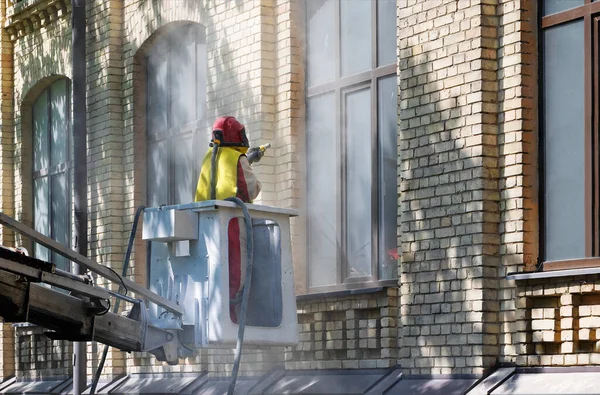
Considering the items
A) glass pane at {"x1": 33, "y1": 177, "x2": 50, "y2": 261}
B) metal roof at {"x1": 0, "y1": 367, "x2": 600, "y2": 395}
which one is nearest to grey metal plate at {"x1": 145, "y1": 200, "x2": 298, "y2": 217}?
metal roof at {"x1": 0, "y1": 367, "x2": 600, "y2": 395}

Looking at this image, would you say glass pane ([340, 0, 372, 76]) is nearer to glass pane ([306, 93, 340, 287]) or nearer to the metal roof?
glass pane ([306, 93, 340, 287])

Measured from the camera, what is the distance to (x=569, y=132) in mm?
9734

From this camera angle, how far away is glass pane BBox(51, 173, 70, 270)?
17766 millimetres

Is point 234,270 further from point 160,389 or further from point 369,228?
point 160,389

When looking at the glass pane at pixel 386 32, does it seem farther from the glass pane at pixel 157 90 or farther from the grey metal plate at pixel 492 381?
the glass pane at pixel 157 90

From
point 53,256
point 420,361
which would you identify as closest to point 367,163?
point 420,361

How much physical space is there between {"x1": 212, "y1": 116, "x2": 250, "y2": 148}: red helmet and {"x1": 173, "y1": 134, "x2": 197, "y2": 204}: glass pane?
374cm

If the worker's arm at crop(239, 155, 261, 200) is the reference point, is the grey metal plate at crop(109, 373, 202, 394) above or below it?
below

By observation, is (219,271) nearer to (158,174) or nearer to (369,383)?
(369,383)

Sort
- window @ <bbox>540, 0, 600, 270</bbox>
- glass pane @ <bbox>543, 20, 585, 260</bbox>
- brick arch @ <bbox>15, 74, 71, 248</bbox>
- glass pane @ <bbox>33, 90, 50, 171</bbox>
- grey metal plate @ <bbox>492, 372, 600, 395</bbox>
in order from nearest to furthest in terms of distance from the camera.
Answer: grey metal plate @ <bbox>492, 372, 600, 395</bbox> → window @ <bbox>540, 0, 600, 270</bbox> → glass pane @ <bbox>543, 20, 585, 260</bbox> → glass pane @ <bbox>33, 90, 50, 171</bbox> → brick arch @ <bbox>15, 74, 71, 248</bbox>

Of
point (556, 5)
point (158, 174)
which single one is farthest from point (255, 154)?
point (158, 174)

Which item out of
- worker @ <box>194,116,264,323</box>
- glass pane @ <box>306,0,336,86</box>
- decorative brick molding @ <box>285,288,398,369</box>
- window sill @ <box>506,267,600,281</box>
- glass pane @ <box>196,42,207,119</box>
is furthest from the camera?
glass pane @ <box>196,42,207,119</box>

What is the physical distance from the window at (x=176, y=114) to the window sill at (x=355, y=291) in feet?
9.43

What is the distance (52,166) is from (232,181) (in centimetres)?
787
